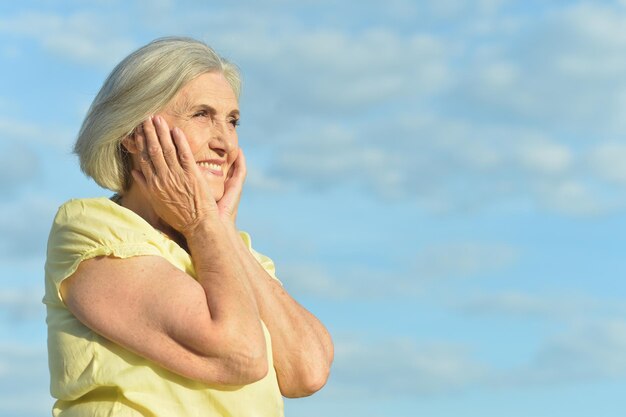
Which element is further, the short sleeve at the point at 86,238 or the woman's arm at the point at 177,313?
the short sleeve at the point at 86,238

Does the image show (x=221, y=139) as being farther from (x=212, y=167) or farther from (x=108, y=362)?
(x=108, y=362)

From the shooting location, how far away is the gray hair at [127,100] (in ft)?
14.3

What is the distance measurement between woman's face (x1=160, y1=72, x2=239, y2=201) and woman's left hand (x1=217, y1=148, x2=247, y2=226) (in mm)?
35

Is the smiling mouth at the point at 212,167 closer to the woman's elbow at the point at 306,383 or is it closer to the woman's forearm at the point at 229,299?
the woman's forearm at the point at 229,299

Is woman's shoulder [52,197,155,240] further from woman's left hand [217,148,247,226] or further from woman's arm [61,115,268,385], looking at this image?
woman's left hand [217,148,247,226]

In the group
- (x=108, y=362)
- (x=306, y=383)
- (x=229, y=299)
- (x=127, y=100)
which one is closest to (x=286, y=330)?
(x=306, y=383)

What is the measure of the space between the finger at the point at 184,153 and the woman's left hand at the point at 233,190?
0.93ft

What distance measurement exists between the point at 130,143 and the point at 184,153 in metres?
0.27

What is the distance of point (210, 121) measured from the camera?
451cm

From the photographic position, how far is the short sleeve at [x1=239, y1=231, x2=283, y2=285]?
193 inches

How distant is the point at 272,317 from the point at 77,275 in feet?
2.83

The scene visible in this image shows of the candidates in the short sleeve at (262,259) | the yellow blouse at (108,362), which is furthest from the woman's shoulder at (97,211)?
the short sleeve at (262,259)

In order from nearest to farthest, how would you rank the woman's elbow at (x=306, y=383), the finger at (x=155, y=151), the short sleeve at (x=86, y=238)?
the short sleeve at (x=86, y=238), the finger at (x=155, y=151), the woman's elbow at (x=306, y=383)

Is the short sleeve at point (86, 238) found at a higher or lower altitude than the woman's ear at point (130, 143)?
lower
